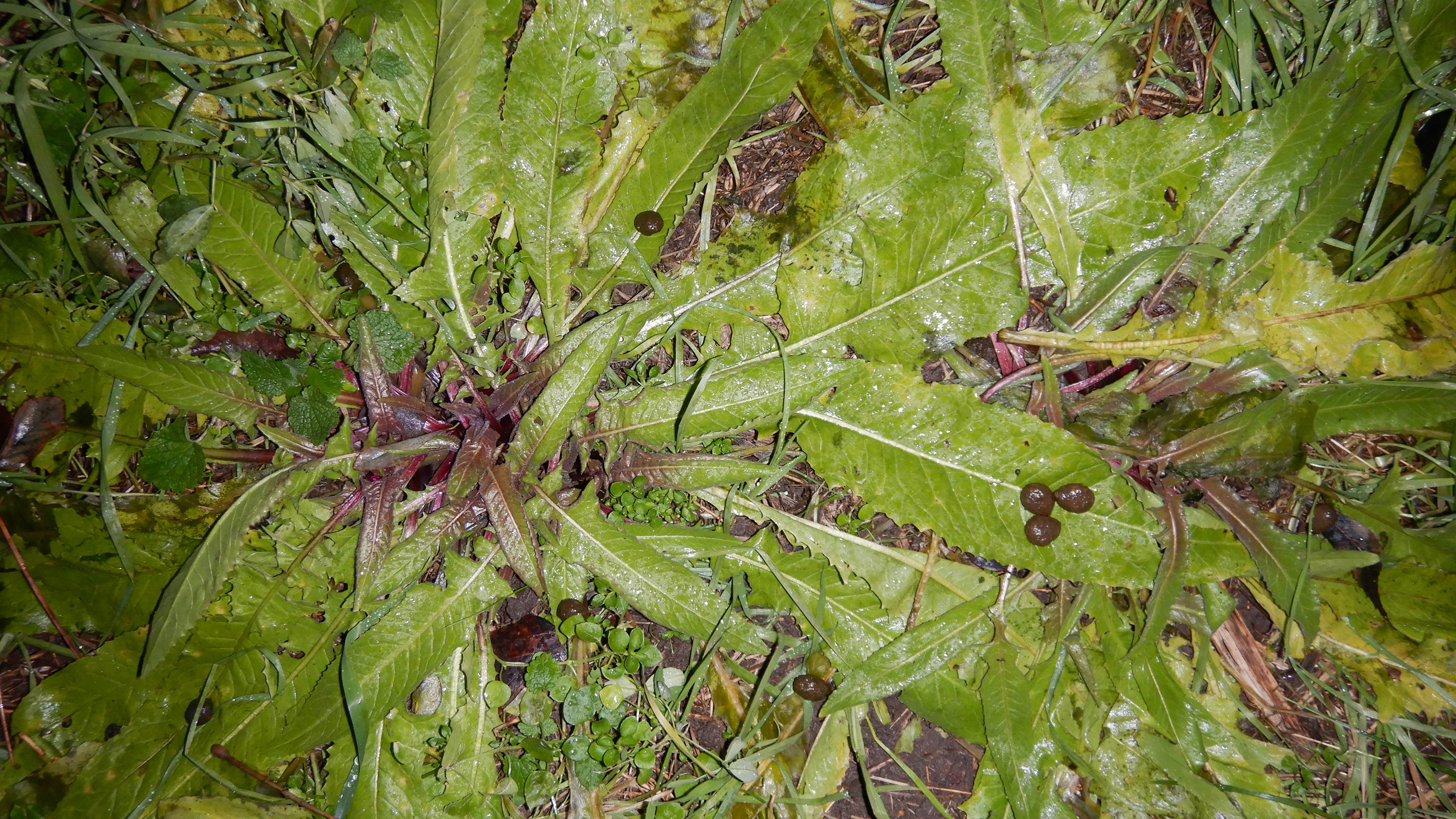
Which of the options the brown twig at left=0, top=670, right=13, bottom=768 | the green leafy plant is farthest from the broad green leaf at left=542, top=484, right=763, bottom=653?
the brown twig at left=0, top=670, right=13, bottom=768

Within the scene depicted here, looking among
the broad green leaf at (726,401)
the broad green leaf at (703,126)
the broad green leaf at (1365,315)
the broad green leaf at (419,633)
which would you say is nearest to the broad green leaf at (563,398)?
the broad green leaf at (726,401)

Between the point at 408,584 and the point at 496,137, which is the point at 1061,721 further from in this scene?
the point at 496,137

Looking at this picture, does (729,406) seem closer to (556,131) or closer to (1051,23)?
(556,131)

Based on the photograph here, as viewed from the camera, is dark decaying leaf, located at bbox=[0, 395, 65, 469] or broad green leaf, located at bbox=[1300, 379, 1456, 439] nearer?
broad green leaf, located at bbox=[1300, 379, 1456, 439]

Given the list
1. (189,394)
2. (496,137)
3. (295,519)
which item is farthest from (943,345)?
(189,394)

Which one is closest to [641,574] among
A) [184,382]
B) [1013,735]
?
[1013,735]

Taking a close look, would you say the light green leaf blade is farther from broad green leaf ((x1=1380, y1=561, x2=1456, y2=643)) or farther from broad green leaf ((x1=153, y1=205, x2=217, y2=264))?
broad green leaf ((x1=1380, y1=561, x2=1456, y2=643))

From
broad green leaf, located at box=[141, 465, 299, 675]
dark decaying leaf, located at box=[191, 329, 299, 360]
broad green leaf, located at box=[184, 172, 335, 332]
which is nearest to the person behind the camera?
broad green leaf, located at box=[141, 465, 299, 675]

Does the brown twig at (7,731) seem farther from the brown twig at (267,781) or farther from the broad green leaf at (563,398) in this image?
the broad green leaf at (563,398)
